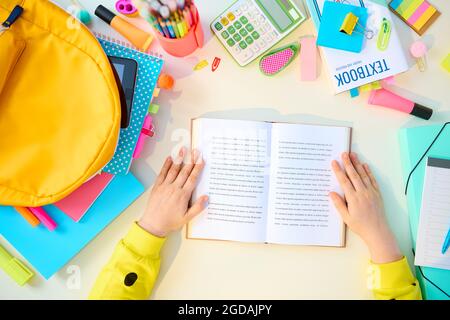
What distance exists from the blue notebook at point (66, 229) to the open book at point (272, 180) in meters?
0.17

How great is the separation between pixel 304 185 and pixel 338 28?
0.30 meters

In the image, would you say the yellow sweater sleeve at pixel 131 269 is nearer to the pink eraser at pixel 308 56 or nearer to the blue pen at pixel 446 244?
the pink eraser at pixel 308 56

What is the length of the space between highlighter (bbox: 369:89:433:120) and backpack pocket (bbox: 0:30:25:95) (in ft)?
2.09

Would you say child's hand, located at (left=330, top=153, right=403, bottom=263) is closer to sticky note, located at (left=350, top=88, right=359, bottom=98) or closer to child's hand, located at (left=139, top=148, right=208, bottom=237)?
sticky note, located at (left=350, top=88, right=359, bottom=98)

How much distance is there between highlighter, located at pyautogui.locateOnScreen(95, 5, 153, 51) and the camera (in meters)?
0.70

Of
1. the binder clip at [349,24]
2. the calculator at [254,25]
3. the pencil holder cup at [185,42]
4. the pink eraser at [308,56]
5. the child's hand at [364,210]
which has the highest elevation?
the pencil holder cup at [185,42]

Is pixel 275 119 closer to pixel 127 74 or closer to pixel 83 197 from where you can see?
pixel 127 74

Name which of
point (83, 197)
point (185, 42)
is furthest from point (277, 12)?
point (83, 197)

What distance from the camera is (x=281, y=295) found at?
2.38 feet

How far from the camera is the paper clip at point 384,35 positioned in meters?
0.68

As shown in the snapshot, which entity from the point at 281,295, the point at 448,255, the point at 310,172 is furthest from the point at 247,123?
the point at 448,255

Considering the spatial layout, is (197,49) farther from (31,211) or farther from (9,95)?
(31,211)

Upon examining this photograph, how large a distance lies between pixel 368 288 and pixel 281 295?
→ 170 mm

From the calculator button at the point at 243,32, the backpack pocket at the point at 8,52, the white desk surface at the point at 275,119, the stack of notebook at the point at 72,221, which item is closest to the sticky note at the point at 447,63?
the white desk surface at the point at 275,119
